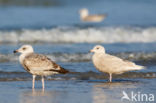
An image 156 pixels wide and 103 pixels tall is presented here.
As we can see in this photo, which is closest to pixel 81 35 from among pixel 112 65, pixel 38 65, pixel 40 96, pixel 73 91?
pixel 112 65

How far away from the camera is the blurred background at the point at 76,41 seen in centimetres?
916

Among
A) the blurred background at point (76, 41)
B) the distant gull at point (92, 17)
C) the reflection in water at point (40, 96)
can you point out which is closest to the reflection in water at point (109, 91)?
the blurred background at point (76, 41)

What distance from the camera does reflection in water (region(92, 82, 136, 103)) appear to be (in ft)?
26.7

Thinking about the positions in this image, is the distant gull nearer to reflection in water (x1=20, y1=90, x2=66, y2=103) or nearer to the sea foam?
the sea foam

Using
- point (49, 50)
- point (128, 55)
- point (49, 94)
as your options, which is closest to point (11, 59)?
point (49, 50)

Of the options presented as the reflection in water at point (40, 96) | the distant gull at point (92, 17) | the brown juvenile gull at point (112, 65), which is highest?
the distant gull at point (92, 17)

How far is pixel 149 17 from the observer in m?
24.3

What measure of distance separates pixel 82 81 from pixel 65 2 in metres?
21.0

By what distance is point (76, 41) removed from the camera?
59.0 ft

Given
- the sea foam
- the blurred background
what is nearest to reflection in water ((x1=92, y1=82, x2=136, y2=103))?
the blurred background

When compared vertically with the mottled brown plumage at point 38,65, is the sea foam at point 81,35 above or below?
above

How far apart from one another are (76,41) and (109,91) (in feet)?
30.0

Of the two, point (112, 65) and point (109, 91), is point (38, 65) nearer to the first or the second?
point (109, 91)

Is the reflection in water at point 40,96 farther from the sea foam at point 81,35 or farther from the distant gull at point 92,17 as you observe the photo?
the distant gull at point 92,17
